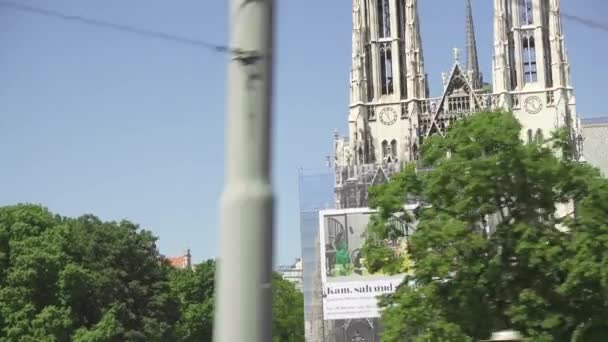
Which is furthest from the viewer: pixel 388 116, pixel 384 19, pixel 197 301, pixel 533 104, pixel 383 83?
pixel 384 19

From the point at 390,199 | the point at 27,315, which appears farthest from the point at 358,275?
the point at 390,199

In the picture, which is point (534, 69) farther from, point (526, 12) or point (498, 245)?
point (498, 245)

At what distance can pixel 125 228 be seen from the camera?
59.6 meters

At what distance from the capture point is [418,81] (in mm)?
76562

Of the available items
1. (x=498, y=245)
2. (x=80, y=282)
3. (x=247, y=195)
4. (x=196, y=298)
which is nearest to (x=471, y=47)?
(x=196, y=298)

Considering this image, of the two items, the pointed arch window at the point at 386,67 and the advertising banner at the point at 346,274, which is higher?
the pointed arch window at the point at 386,67

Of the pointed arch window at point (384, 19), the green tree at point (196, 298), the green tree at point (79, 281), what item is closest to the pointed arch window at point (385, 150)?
→ the pointed arch window at point (384, 19)

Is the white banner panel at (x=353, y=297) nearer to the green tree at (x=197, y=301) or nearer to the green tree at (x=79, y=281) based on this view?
the green tree at (x=197, y=301)

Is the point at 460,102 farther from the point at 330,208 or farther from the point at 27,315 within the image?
the point at 27,315

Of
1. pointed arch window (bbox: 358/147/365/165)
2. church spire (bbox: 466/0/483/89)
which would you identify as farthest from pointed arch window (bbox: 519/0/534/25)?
church spire (bbox: 466/0/483/89)

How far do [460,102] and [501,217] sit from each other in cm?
5240

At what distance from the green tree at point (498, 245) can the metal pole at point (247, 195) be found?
21.8m

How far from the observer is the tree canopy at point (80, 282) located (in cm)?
4912

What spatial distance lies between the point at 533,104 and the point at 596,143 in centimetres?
902
